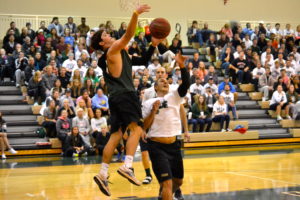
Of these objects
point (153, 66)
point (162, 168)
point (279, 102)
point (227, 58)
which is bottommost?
point (279, 102)

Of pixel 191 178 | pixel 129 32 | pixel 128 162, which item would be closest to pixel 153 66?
pixel 191 178

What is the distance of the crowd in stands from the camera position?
14.5m

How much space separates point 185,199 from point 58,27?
13.7 m

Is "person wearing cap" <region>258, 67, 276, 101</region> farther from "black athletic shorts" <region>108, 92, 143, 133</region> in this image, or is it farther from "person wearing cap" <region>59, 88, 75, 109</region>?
"black athletic shorts" <region>108, 92, 143, 133</region>

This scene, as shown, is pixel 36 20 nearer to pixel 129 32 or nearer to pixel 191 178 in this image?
pixel 191 178

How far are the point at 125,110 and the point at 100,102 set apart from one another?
372 inches

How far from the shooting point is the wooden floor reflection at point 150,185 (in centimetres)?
805

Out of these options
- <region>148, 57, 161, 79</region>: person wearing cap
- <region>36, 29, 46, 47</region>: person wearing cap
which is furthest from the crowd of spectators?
<region>36, 29, 46, 47</region>: person wearing cap

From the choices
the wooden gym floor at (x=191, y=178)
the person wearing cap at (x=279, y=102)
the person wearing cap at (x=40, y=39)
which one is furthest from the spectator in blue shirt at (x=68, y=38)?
the person wearing cap at (x=279, y=102)

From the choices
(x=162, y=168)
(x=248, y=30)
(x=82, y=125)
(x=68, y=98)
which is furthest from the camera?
(x=248, y=30)

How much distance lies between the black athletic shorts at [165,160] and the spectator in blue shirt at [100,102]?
8744mm

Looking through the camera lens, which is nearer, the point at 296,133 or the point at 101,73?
the point at 101,73

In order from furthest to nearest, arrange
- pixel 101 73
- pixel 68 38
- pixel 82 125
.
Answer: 1. pixel 68 38
2. pixel 101 73
3. pixel 82 125

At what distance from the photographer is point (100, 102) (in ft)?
49.9
